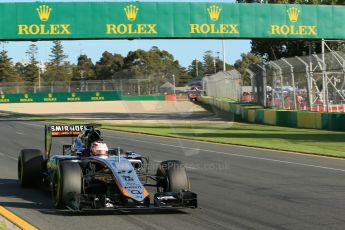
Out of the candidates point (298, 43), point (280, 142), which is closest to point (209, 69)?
point (298, 43)

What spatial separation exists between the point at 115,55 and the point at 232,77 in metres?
98.5

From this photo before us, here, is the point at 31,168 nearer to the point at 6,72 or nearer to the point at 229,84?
the point at 229,84

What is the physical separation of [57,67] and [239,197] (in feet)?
490

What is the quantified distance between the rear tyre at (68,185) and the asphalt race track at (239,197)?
16 centimetres

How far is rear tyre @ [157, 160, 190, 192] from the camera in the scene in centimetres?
950

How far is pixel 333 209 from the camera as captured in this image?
9.33 metres

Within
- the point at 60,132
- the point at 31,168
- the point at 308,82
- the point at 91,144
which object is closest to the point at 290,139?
the point at 308,82

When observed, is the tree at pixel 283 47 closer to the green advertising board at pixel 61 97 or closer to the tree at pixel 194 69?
the green advertising board at pixel 61 97

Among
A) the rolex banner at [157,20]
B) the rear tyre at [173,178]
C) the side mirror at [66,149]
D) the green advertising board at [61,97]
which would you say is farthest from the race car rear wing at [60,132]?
the green advertising board at [61,97]

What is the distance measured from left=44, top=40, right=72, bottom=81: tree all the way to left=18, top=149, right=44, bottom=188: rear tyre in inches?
5254

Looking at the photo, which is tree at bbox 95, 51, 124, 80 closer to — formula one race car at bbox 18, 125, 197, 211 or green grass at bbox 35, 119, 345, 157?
green grass at bbox 35, 119, 345, 157

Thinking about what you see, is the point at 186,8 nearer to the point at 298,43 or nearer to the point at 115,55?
the point at 298,43

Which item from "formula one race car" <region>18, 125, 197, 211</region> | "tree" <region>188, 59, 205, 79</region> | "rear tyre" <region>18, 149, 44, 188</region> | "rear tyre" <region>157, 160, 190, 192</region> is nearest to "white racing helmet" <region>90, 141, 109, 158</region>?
"formula one race car" <region>18, 125, 197, 211</region>

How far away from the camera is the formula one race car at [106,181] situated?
8.67 meters
